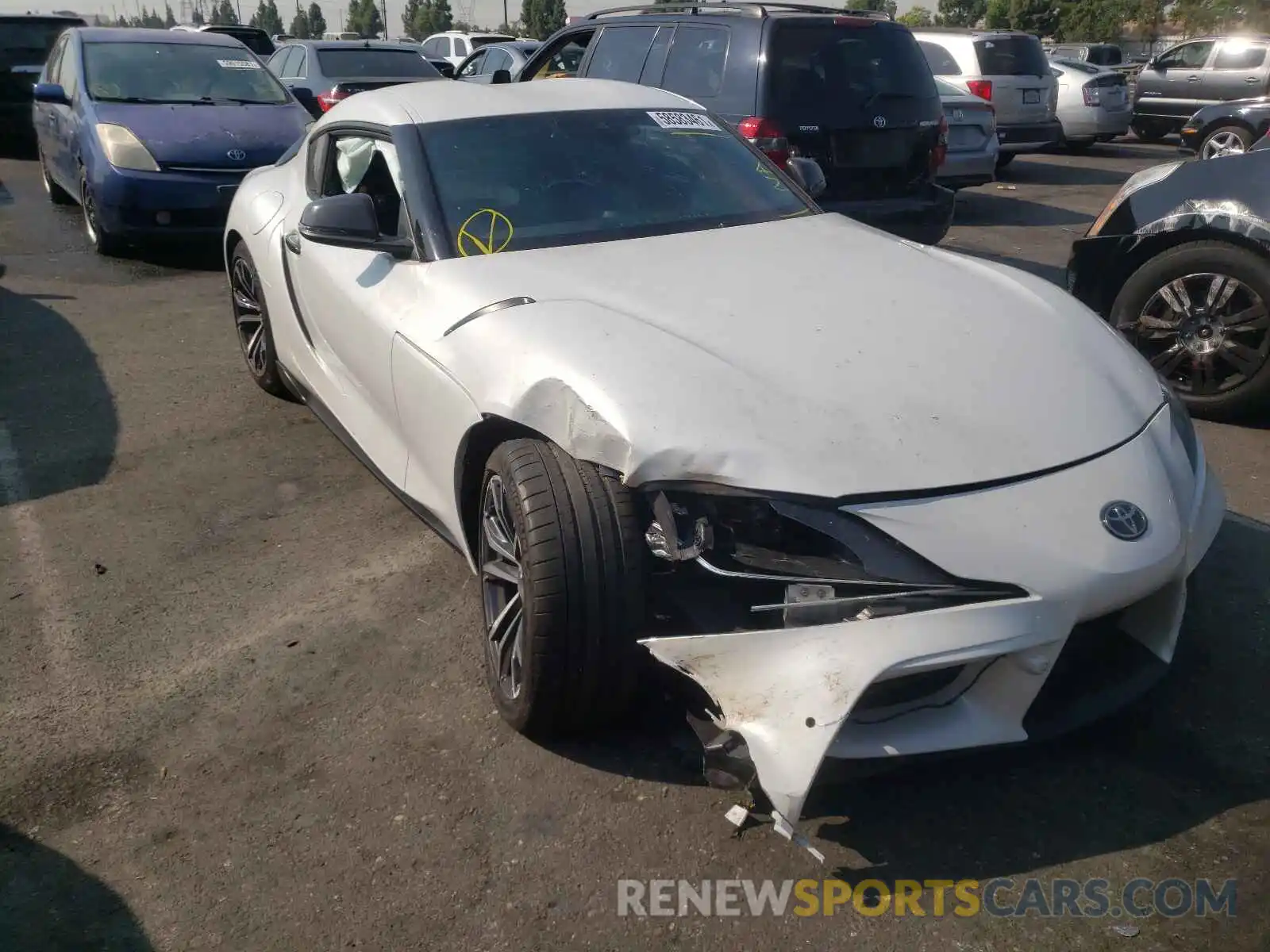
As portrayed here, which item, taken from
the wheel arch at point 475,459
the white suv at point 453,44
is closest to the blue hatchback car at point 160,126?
the wheel arch at point 475,459

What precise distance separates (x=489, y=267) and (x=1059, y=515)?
1829mm

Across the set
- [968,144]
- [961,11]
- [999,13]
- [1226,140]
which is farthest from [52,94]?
[961,11]

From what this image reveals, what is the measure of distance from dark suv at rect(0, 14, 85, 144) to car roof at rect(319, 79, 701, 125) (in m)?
12.7

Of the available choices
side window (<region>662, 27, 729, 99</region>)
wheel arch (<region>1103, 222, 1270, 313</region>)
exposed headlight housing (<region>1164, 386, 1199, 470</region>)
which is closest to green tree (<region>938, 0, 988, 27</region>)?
side window (<region>662, 27, 729, 99</region>)

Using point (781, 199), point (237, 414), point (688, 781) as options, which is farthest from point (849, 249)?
point (237, 414)

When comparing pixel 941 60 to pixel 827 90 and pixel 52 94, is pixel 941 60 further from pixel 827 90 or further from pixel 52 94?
pixel 52 94

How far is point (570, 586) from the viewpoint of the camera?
264 cm

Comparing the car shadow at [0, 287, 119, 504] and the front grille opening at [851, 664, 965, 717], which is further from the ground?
the front grille opening at [851, 664, 965, 717]

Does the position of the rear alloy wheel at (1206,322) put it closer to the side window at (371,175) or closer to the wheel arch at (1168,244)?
the wheel arch at (1168,244)

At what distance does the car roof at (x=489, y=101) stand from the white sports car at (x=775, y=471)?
42 cm

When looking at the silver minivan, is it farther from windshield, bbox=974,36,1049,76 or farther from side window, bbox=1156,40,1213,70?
side window, bbox=1156,40,1213,70

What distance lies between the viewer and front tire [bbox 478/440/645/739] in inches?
104

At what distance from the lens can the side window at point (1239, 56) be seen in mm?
15836

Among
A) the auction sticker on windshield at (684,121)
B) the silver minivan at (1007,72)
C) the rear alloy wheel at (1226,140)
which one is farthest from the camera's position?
the rear alloy wheel at (1226,140)
